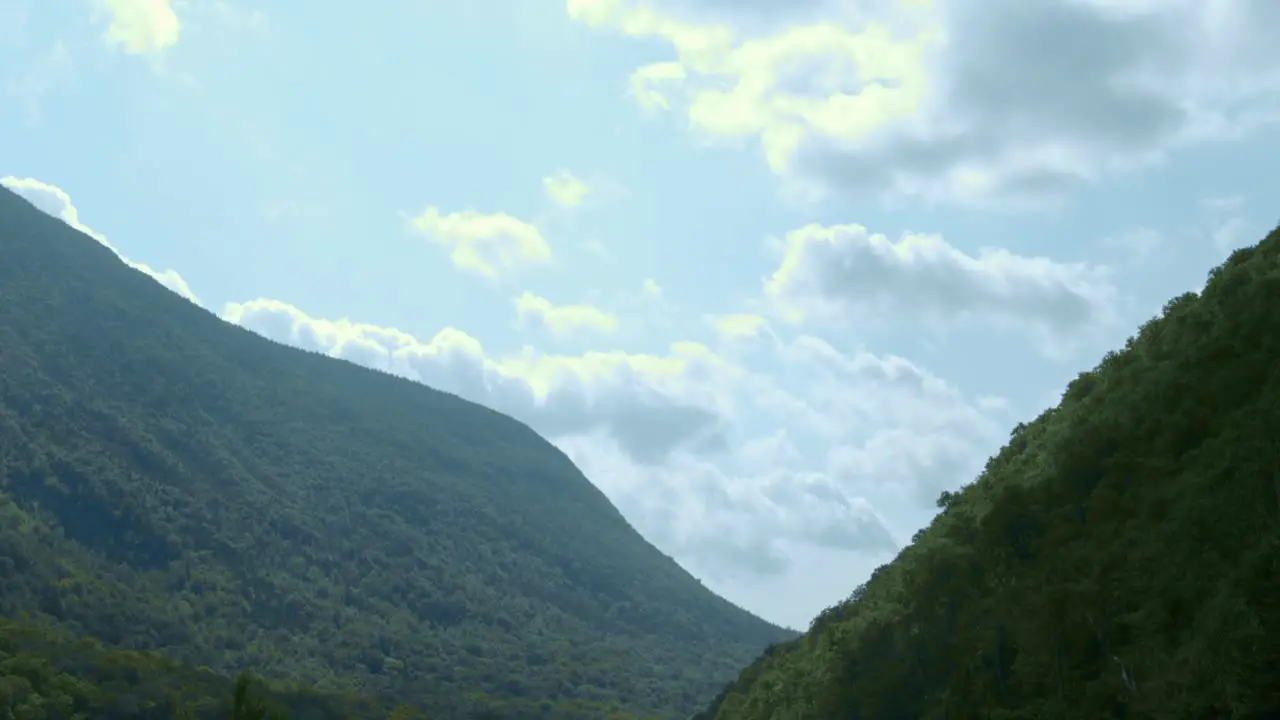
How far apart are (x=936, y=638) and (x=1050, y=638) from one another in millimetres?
12219

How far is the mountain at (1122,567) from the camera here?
134ft

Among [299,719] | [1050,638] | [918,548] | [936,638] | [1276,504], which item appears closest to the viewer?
[1276,504]

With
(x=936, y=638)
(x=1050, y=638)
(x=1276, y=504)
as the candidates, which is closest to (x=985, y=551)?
(x=936, y=638)

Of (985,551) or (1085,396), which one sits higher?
(1085,396)

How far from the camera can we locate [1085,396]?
83000 millimetres

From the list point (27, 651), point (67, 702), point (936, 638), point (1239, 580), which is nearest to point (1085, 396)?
point (936, 638)

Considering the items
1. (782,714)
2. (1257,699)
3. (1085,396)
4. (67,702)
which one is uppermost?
(1085,396)

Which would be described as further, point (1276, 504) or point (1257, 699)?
point (1276, 504)

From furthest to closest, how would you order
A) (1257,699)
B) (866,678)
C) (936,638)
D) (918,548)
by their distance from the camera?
(918,548), (866,678), (936,638), (1257,699)

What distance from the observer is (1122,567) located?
5041 centimetres

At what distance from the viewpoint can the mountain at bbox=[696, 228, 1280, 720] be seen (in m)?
40.8

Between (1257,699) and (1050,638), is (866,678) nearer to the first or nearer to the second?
(1050,638)

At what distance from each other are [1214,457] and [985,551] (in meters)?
16.7

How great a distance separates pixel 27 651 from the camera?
14375cm
